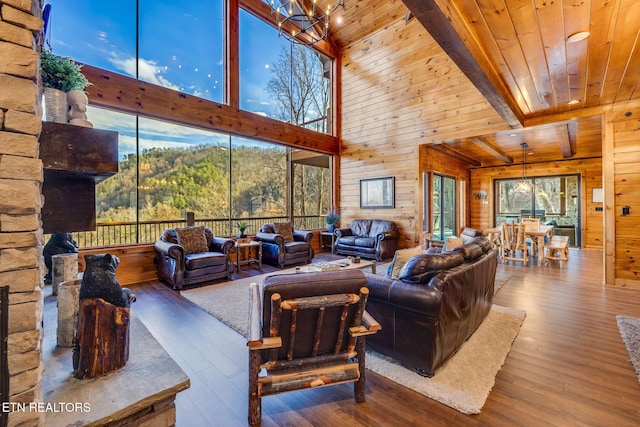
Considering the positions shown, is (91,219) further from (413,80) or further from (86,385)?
(413,80)

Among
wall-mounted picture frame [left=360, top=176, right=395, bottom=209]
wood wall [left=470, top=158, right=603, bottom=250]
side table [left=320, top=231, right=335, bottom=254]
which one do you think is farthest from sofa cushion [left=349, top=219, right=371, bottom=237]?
wood wall [left=470, top=158, right=603, bottom=250]

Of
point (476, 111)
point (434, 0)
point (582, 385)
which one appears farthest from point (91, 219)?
point (476, 111)

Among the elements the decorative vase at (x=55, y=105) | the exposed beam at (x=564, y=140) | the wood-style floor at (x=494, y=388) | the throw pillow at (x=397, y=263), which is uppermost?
the exposed beam at (x=564, y=140)

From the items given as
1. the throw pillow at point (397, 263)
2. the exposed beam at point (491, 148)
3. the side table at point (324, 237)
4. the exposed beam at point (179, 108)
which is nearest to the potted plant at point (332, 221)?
the side table at point (324, 237)

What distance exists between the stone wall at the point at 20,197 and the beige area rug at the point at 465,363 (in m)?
1.76

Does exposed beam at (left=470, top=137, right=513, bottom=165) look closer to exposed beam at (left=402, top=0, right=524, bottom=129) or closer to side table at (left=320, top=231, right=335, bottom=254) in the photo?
exposed beam at (left=402, top=0, right=524, bottom=129)

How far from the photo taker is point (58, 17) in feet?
13.5

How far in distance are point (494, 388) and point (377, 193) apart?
5.55 meters

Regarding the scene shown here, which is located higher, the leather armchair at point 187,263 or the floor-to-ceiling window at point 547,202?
the floor-to-ceiling window at point 547,202

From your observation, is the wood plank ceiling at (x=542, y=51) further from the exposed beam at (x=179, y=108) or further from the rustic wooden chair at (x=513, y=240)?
the exposed beam at (x=179, y=108)

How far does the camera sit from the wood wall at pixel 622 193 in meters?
4.16

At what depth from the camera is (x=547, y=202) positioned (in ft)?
30.2

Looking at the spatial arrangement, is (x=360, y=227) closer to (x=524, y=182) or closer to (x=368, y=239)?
(x=368, y=239)

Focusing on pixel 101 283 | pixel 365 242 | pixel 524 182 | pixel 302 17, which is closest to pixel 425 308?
pixel 101 283
